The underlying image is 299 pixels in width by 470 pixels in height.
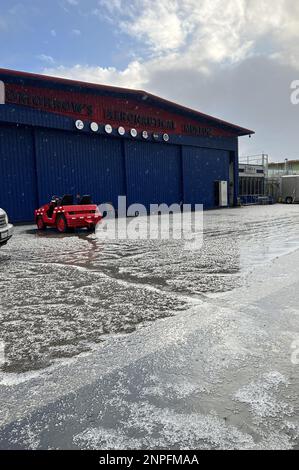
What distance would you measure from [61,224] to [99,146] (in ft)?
34.7

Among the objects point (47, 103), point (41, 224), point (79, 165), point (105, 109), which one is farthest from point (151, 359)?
point (105, 109)

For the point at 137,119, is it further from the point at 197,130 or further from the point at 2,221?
the point at 2,221

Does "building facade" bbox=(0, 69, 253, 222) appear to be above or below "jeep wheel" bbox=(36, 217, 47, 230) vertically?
above

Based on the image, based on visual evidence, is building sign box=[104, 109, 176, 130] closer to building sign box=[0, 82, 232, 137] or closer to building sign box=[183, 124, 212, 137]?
building sign box=[0, 82, 232, 137]

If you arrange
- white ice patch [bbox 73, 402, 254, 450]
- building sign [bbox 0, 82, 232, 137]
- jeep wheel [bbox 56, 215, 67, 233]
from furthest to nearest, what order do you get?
building sign [bbox 0, 82, 232, 137], jeep wheel [bbox 56, 215, 67, 233], white ice patch [bbox 73, 402, 254, 450]

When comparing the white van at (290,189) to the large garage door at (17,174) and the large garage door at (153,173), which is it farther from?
the large garage door at (17,174)

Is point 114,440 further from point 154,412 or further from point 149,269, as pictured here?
point 149,269

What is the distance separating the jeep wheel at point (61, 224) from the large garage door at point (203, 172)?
16394mm

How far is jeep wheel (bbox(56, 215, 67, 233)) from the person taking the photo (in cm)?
1450

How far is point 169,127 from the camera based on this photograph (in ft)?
92.5

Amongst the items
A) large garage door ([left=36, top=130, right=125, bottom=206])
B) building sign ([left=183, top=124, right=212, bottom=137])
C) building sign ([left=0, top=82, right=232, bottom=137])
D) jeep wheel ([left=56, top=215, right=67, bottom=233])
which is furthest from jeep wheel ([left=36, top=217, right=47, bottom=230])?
building sign ([left=183, top=124, right=212, bottom=137])

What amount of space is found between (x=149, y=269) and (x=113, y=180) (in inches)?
708

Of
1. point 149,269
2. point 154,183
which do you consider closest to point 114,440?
point 149,269

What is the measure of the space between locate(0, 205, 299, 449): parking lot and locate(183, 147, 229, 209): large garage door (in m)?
23.3
